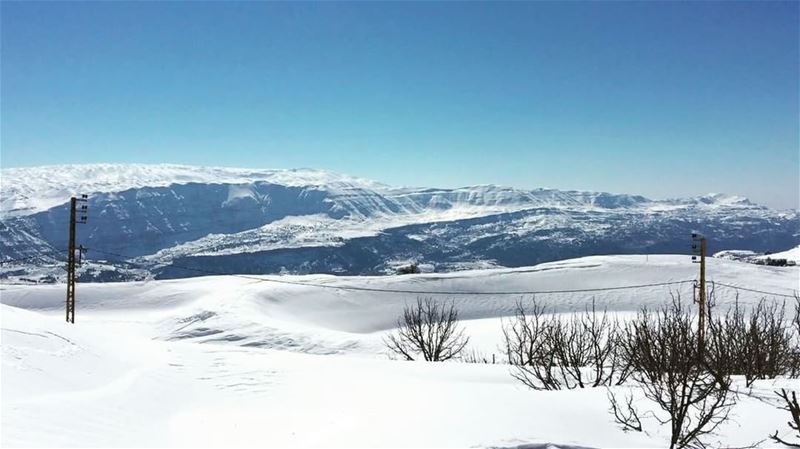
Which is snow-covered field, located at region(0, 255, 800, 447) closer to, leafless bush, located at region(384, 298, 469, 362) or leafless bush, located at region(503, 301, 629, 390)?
leafless bush, located at region(503, 301, 629, 390)

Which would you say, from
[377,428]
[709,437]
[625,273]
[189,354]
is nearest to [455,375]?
[377,428]

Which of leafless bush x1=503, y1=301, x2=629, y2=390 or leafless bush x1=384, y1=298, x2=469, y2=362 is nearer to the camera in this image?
leafless bush x1=503, y1=301, x2=629, y2=390

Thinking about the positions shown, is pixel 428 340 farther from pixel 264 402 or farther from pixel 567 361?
pixel 264 402

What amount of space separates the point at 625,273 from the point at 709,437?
61.5 metres

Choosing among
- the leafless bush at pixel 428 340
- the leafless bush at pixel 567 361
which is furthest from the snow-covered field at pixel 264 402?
the leafless bush at pixel 428 340

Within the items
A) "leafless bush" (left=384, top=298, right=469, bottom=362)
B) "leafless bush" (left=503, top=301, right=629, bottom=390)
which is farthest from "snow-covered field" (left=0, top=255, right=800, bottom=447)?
"leafless bush" (left=384, top=298, right=469, bottom=362)

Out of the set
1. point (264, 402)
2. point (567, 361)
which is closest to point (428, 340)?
point (567, 361)

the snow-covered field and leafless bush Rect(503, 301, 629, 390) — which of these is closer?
the snow-covered field

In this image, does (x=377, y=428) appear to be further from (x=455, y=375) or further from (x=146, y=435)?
(x=455, y=375)

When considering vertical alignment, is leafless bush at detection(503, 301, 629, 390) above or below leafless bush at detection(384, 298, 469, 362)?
above

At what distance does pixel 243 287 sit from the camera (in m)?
61.2

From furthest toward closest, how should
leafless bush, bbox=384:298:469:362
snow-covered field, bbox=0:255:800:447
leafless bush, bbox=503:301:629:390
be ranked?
1. leafless bush, bbox=384:298:469:362
2. leafless bush, bbox=503:301:629:390
3. snow-covered field, bbox=0:255:800:447

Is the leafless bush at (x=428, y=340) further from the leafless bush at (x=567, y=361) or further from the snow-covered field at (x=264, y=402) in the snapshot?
the leafless bush at (x=567, y=361)

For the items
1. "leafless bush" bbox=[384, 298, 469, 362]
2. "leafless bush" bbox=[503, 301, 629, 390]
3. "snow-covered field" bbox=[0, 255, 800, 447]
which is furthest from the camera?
"leafless bush" bbox=[384, 298, 469, 362]
